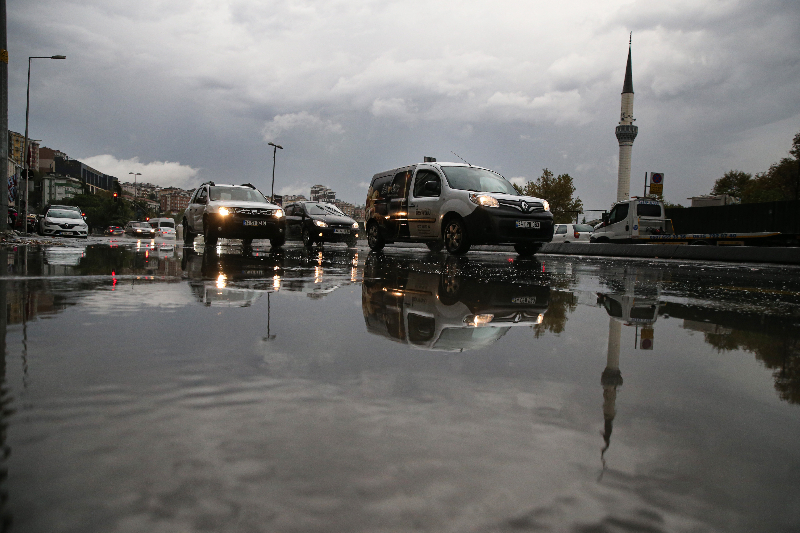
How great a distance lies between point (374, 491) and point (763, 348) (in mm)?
2291

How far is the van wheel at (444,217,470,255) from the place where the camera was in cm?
1204

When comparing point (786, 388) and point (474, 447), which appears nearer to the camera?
point (474, 447)

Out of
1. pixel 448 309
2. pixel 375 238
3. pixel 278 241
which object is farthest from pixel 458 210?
pixel 448 309

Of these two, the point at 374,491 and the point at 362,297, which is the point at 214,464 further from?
the point at 362,297

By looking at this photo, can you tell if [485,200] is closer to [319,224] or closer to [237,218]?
[237,218]

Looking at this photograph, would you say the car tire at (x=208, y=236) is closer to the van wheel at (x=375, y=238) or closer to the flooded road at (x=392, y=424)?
the van wheel at (x=375, y=238)

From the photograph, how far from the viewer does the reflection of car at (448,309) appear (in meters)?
2.82

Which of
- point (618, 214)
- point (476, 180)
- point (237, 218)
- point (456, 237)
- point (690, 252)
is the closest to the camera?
point (456, 237)

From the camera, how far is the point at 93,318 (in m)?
3.11

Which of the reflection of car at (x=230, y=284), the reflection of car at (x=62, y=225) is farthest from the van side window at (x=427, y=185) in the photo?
the reflection of car at (x=62, y=225)

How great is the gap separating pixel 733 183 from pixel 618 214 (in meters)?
71.5

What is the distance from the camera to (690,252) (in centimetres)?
1370

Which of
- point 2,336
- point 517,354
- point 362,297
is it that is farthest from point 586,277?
point 2,336

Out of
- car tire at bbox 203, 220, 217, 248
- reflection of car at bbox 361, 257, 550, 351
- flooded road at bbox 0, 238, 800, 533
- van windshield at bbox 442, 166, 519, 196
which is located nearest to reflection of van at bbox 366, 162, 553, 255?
van windshield at bbox 442, 166, 519, 196
